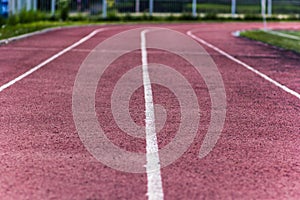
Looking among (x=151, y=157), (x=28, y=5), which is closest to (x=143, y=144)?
(x=151, y=157)

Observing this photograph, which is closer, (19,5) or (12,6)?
(12,6)

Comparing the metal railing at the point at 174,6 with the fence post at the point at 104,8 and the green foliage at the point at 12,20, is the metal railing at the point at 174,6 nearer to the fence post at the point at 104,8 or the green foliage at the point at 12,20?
the fence post at the point at 104,8

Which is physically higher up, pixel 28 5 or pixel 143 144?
pixel 28 5

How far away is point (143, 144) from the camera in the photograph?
7.51 m

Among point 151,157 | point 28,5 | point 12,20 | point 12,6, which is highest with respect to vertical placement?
point 28,5

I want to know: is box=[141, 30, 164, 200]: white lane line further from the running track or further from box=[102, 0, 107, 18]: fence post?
box=[102, 0, 107, 18]: fence post

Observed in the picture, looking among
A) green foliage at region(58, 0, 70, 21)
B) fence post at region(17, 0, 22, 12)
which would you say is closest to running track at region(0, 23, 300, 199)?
fence post at region(17, 0, 22, 12)

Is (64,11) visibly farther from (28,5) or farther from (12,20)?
(12,20)

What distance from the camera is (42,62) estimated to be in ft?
52.7

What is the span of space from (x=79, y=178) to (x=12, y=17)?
25.9m

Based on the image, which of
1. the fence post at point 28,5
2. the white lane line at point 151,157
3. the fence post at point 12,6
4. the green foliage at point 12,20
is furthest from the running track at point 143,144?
the fence post at point 28,5

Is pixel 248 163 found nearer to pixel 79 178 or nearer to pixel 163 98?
pixel 79 178

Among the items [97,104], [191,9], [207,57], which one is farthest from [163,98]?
[191,9]

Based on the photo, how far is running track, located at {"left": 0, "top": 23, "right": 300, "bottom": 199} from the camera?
5.77 meters
